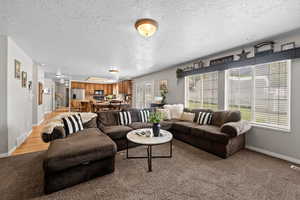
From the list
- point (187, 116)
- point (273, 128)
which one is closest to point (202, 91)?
point (187, 116)

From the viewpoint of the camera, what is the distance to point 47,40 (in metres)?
2.91

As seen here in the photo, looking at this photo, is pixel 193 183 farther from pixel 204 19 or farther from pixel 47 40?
pixel 47 40

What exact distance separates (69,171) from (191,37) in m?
3.25

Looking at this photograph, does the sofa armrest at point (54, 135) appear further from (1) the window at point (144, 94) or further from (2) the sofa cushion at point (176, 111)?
(1) the window at point (144, 94)

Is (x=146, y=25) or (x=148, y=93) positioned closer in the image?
(x=146, y=25)

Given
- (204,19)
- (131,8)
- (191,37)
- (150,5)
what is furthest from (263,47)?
(131,8)

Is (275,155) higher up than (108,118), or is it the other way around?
(108,118)

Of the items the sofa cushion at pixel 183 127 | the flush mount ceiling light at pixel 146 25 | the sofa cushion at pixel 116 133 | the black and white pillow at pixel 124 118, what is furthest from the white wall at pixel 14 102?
the sofa cushion at pixel 183 127

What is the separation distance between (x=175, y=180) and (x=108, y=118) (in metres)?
2.29

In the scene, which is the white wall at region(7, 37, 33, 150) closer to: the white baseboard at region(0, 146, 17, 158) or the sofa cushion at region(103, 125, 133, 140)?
the white baseboard at region(0, 146, 17, 158)

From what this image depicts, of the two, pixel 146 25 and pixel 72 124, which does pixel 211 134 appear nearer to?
pixel 146 25

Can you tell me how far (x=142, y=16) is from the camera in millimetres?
1962

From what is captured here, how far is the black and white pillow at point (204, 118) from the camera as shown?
3.55 meters

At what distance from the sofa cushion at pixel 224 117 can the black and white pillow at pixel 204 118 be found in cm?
10
